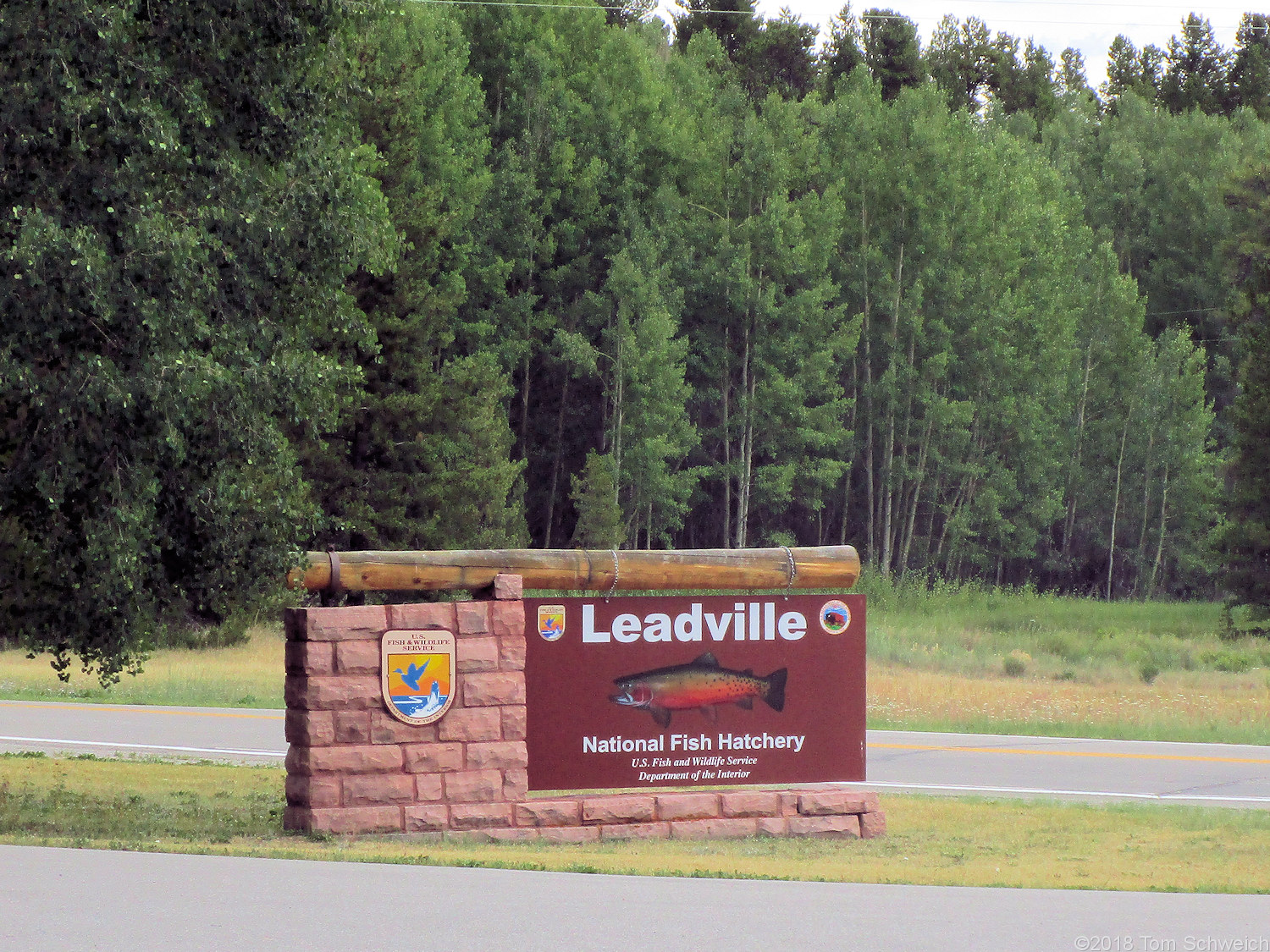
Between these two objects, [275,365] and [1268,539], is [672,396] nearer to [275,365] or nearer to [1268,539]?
[1268,539]

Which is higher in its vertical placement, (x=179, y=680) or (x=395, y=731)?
(x=395, y=731)

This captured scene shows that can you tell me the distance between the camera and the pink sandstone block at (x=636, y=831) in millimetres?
10961

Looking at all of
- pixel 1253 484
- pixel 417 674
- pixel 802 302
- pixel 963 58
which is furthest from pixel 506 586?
pixel 963 58

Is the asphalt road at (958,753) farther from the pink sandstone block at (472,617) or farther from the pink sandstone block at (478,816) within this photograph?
the pink sandstone block at (472,617)

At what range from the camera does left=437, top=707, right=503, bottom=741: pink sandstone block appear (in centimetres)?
1082

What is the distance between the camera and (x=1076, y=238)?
59719 millimetres

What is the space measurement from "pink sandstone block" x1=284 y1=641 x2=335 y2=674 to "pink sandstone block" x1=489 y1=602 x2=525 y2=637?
1.21m

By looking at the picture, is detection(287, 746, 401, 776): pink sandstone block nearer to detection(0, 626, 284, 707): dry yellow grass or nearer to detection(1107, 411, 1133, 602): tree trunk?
detection(0, 626, 284, 707): dry yellow grass

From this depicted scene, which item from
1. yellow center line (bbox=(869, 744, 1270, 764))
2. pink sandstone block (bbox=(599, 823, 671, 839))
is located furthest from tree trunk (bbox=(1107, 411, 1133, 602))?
pink sandstone block (bbox=(599, 823, 671, 839))

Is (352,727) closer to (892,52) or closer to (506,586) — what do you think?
(506,586)

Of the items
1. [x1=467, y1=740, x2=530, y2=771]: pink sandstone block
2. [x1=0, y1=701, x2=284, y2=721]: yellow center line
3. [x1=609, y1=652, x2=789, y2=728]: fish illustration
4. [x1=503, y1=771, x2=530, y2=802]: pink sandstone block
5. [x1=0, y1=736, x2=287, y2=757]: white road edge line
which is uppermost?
[x1=609, y1=652, x2=789, y2=728]: fish illustration

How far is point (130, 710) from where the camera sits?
20.8 meters

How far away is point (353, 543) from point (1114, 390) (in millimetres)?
35157

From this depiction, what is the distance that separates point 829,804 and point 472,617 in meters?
3.20
